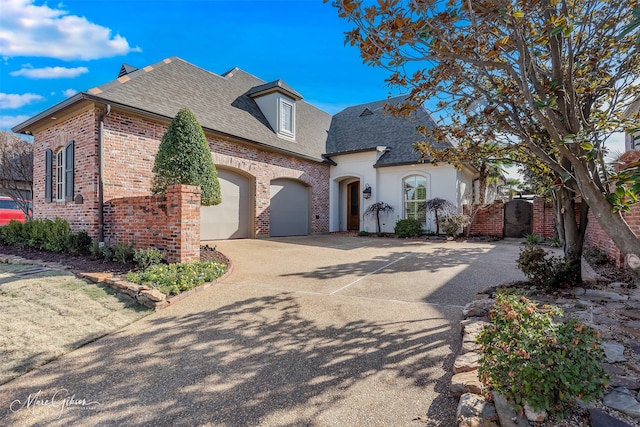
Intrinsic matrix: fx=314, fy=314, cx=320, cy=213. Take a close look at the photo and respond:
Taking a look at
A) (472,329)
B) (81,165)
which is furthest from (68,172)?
(472,329)

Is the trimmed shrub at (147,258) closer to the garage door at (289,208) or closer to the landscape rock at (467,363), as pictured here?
the landscape rock at (467,363)

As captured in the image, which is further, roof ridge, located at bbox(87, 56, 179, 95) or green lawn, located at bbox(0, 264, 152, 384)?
roof ridge, located at bbox(87, 56, 179, 95)

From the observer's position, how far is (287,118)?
41.0 feet

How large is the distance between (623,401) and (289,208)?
36.1 ft

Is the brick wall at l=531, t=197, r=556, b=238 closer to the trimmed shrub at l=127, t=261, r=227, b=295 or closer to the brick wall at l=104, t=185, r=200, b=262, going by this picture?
the trimmed shrub at l=127, t=261, r=227, b=295

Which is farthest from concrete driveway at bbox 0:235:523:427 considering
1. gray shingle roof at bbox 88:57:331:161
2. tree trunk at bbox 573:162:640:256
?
gray shingle roof at bbox 88:57:331:161

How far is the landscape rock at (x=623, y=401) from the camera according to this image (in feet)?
5.36

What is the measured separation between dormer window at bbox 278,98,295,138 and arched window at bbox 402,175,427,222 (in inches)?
204

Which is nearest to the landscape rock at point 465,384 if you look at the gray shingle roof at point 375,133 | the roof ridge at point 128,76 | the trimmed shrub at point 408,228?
the roof ridge at point 128,76

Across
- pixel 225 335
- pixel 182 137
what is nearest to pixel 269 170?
pixel 182 137

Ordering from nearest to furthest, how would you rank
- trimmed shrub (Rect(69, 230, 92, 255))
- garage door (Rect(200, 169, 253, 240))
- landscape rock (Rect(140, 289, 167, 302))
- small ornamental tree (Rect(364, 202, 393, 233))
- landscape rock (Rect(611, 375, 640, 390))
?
1. landscape rock (Rect(611, 375, 640, 390))
2. landscape rock (Rect(140, 289, 167, 302))
3. trimmed shrub (Rect(69, 230, 92, 255))
4. garage door (Rect(200, 169, 253, 240))
5. small ornamental tree (Rect(364, 202, 393, 233))

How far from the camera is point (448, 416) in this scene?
1.96 meters

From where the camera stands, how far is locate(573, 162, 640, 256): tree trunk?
2215mm

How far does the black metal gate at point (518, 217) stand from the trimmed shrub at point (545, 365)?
38.2 feet
